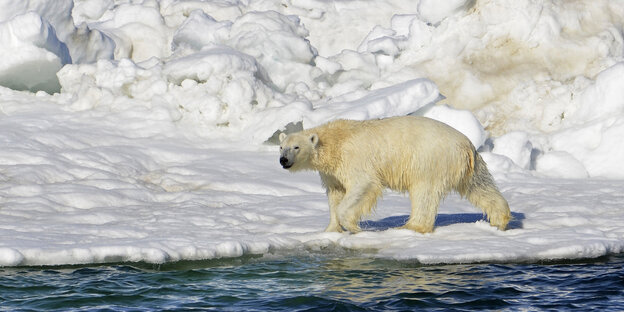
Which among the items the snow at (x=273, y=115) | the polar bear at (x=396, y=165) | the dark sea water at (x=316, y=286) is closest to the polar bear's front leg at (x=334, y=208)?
the polar bear at (x=396, y=165)

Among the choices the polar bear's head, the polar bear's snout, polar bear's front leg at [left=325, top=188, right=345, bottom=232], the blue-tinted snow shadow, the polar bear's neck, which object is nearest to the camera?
the polar bear's snout

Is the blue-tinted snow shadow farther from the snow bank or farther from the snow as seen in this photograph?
the snow bank

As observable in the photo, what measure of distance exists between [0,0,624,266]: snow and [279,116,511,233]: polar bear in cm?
28

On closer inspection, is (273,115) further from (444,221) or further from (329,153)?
(329,153)

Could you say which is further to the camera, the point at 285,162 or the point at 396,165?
the point at 396,165

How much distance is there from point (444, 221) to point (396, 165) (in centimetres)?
142

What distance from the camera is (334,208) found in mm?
9469

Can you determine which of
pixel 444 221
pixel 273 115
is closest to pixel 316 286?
pixel 444 221

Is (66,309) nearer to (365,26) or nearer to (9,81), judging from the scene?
(9,81)

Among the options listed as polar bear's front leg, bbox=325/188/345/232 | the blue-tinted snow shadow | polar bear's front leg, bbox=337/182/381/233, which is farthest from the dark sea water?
the blue-tinted snow shadow

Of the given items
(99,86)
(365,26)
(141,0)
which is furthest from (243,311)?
(141,0)

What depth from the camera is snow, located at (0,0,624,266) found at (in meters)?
9.06

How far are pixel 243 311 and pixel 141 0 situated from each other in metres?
16.1

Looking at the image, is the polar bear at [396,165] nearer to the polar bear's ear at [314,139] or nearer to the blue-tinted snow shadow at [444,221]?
the polar bear's ear at [314,139]
